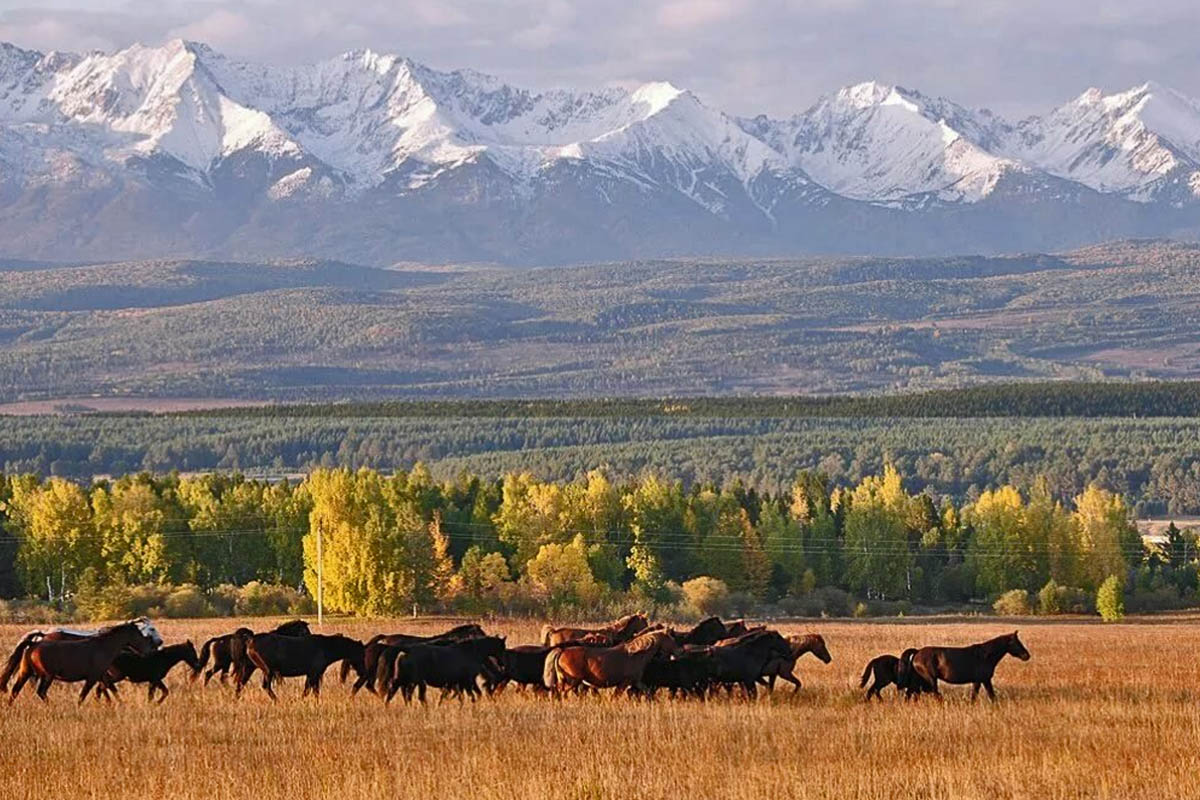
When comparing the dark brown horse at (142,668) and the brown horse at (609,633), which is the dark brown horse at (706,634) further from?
the dark brown horse at (142,668)

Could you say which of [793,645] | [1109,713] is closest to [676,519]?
[793,645]

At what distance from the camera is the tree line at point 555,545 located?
88.6 m

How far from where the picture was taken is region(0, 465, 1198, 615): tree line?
3489 inches

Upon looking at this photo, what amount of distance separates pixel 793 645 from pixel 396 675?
8.23 meters

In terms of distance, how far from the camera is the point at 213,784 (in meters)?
24.4

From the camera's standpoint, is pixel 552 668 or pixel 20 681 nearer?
pixel 20 681

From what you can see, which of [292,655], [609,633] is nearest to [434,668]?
[292,655]

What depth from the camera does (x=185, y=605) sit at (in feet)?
268

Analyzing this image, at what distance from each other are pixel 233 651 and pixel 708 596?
187 feet

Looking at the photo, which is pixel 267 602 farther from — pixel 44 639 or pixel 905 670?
pixel 905 670

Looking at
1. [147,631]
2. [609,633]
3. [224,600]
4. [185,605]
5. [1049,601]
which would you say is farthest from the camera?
[1049,601]

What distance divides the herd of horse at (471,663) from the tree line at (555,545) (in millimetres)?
47106

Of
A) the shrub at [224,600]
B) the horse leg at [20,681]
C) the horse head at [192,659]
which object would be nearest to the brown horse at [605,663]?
the horse head at [192,659]

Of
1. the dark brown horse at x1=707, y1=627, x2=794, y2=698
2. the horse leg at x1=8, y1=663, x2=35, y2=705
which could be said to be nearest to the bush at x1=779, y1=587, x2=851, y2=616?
the dark brown horse at x1=707, y1=627, x2=794, y2=698
